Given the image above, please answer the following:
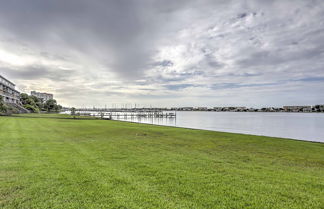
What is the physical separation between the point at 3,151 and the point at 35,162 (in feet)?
9.54

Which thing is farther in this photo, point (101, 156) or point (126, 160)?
point (101, 156)

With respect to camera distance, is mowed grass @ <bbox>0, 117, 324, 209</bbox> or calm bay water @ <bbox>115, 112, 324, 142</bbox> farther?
calm bay water @ <bbox>115, 112, 324, 142</bbox>

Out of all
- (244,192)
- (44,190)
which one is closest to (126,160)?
(44,190)

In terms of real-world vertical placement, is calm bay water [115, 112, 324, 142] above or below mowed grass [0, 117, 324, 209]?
below

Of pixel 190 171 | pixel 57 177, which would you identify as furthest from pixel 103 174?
pixel 190 171

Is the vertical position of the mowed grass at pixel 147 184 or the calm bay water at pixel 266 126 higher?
the mowed grass at pixel 147 184

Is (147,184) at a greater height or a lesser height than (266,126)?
greater

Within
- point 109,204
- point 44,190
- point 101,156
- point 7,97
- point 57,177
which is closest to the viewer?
point 109,204

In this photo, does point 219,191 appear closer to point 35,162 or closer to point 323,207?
point 323,207

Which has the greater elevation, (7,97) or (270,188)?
(7,97)

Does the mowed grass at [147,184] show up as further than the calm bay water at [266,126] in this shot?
No

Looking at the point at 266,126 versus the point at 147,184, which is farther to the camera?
the point at 266,126

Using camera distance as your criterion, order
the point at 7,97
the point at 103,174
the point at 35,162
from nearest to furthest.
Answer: the point at 103,174 < the point at 35,162 < the point at 7,97

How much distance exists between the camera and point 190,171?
256 inches
